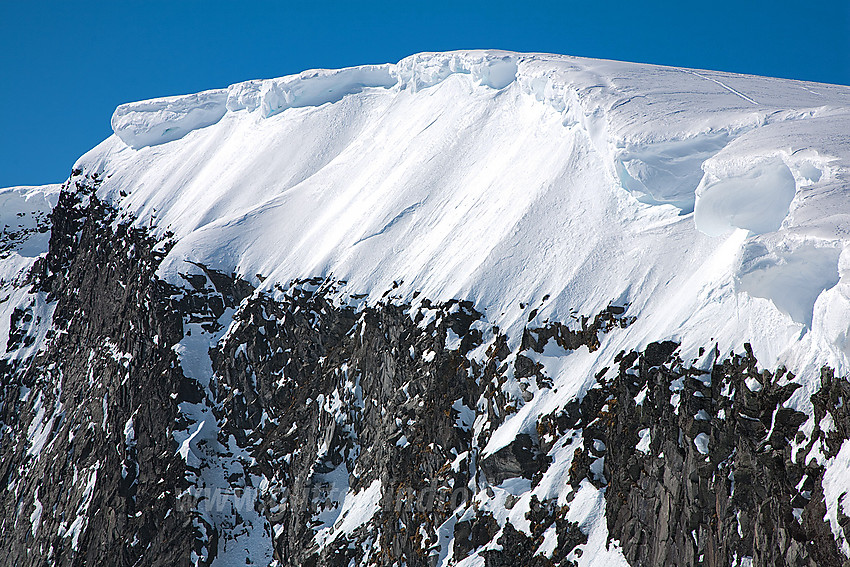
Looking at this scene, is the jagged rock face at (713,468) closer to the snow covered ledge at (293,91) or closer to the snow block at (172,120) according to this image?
the snow covered ledge at (293,91)

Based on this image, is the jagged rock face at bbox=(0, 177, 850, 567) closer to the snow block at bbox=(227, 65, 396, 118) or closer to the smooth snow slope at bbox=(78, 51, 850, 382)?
the smooth snow slope at bbox=(78, 51, 850, 382)

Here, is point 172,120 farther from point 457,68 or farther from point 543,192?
point 543,192

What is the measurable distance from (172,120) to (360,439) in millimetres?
41595

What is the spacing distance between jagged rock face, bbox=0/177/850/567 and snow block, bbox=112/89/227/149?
15761 mm

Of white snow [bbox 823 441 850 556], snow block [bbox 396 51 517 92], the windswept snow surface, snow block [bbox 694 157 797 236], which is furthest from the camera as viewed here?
snow block [bbox 396 51 517 92]

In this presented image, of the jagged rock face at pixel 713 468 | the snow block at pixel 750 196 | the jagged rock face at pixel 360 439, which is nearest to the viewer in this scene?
the jagged rock face at pixel 713 468

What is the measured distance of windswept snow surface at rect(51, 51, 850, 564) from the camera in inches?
683

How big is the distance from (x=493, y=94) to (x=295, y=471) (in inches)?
917

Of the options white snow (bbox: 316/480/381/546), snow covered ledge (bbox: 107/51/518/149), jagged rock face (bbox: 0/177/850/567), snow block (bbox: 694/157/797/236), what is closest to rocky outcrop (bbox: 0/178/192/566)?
jagged rock face (bbox: 0/177/850/567)

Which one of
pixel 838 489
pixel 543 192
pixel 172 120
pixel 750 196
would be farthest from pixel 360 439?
pixel 172 120

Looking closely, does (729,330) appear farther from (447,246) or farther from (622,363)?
(447,246)

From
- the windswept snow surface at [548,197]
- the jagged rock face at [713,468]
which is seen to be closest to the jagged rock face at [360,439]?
the jagged rock face at [713,468]

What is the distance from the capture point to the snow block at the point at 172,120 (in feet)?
191

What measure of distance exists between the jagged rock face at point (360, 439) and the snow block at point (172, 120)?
1576cm
